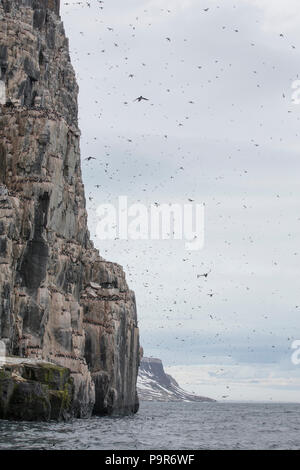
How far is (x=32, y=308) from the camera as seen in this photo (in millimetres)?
103688

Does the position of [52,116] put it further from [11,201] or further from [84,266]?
[84,266]

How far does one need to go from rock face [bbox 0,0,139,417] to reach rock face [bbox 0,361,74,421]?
10.0 meters

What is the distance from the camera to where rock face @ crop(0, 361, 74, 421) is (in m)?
75.7

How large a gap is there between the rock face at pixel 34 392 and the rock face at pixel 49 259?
10040 millimetres

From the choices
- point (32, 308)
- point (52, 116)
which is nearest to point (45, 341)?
point (32, 308)

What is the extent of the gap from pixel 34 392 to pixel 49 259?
3342 cm

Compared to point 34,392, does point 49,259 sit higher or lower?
higher

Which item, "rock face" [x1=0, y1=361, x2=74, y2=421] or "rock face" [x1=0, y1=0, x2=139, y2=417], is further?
"rock face" [x1=0, y1=0, x2=139, y2=417]

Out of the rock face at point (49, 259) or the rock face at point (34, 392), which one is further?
the rock face at point (49, 259)

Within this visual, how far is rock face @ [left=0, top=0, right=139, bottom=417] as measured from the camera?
103m

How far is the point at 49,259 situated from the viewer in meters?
109

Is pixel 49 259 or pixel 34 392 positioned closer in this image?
pixel 34 392

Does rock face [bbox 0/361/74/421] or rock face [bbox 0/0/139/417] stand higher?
rock face [bbox 0/0/139/417]

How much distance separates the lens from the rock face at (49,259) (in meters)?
103
